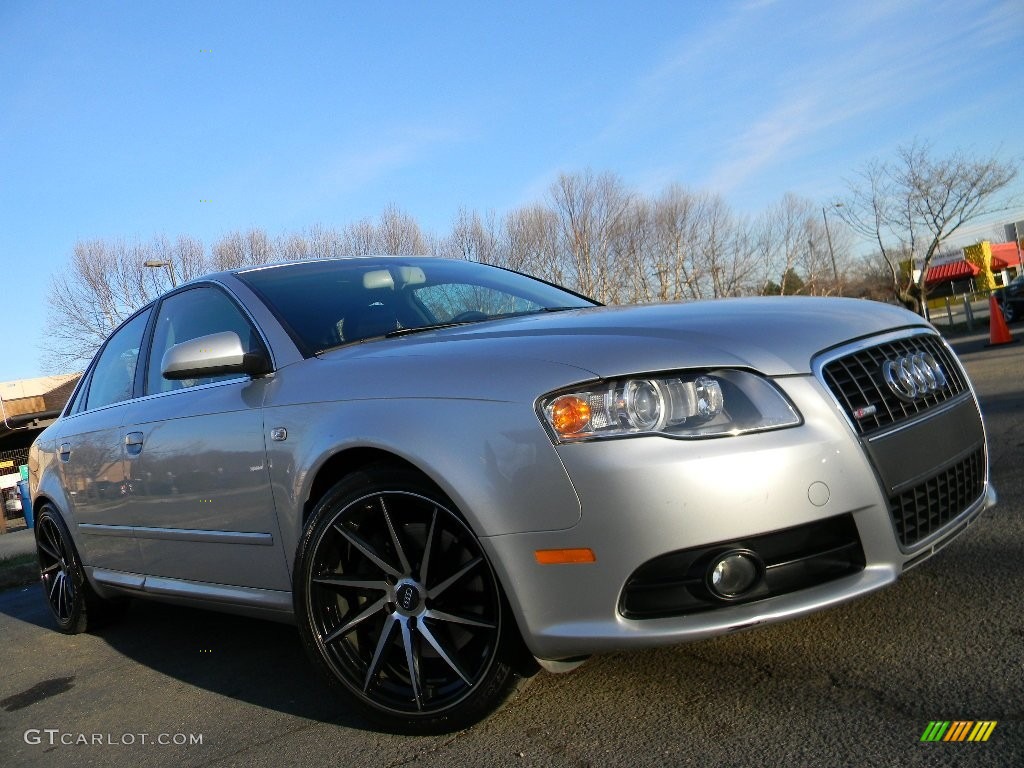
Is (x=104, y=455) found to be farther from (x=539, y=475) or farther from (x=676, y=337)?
(x=676, y=337)

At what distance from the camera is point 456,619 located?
2480mm

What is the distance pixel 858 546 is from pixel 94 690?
9.86ft

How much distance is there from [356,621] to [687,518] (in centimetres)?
107

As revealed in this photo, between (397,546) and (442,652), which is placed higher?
(397,546)

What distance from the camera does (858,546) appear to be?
7.43ft

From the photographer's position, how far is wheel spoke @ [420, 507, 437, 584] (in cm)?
248

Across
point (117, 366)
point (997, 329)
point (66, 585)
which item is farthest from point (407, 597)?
point (997, 329)

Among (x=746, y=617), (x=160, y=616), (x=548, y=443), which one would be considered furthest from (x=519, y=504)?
(x=160, y=616)

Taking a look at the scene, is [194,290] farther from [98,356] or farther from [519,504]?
[519,504]

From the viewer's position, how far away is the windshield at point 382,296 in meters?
3.21

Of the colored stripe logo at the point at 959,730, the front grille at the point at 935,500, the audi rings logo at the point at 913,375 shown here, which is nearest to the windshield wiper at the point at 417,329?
the audi rings logo at the point at 913,375

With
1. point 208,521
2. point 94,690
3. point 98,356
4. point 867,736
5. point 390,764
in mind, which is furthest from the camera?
point 98,356

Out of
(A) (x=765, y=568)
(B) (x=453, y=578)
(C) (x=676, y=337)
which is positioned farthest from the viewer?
(B) (x=453, y=578)

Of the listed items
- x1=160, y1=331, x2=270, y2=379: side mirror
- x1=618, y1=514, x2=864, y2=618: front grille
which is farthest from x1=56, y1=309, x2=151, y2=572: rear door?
x1=618, y1=514, x2=864, y2=618: front grille
